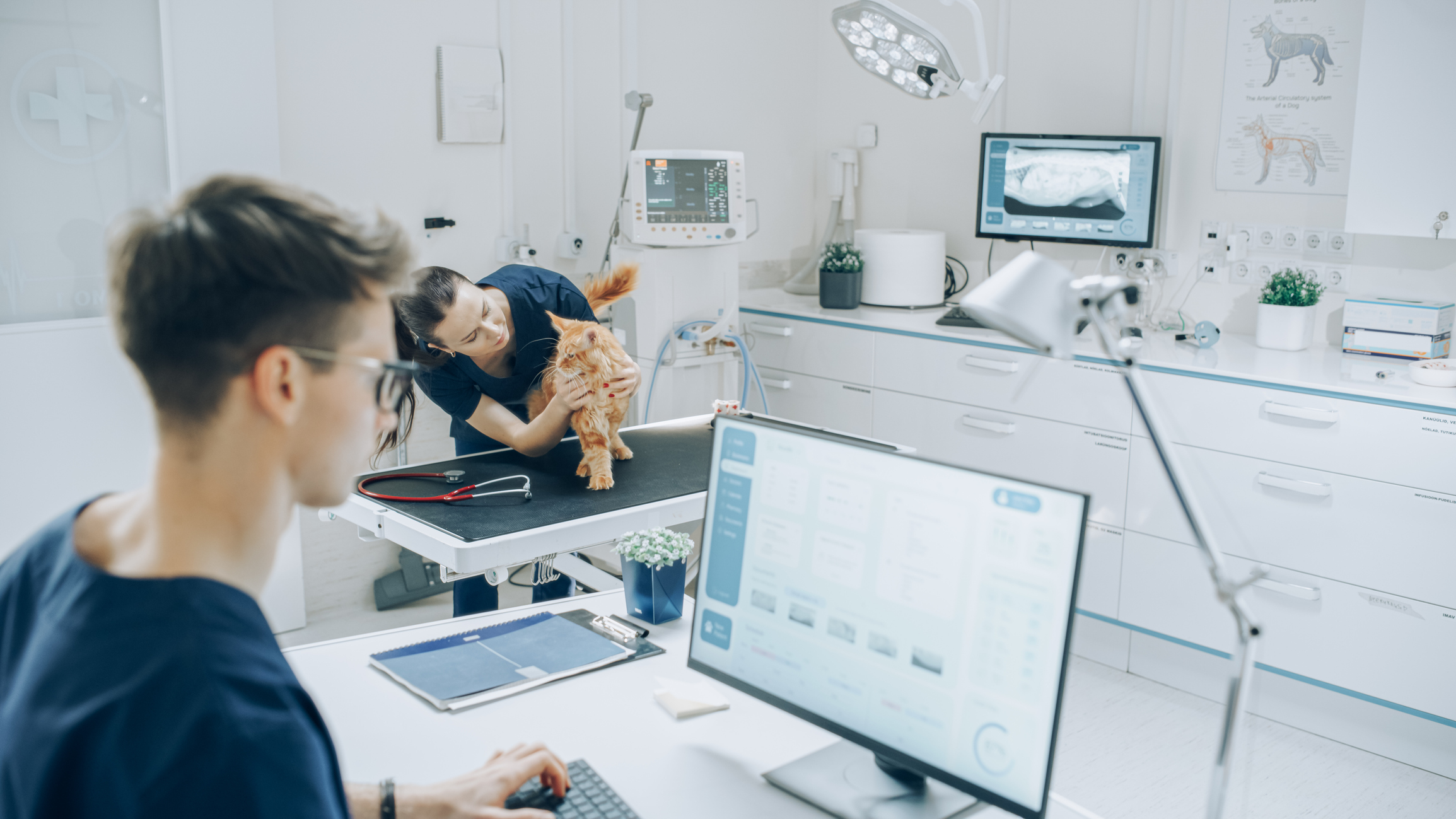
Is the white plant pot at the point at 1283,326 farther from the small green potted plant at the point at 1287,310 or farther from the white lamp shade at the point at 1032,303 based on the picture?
the white lamp shade at the point at 1032,303

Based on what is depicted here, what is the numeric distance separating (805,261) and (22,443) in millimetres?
2846

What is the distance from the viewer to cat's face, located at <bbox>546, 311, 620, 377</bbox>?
2.17 m

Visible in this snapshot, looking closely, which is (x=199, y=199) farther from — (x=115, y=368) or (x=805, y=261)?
(x=805, y=261)

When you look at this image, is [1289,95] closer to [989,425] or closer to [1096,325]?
[989,425]

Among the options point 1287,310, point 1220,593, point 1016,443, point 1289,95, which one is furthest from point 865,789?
point 1289,95

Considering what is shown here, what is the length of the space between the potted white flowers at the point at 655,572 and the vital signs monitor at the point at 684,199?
5.65ft

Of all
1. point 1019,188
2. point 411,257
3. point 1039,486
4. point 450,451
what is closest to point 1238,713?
point 1039,486

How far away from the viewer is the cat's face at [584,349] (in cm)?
217

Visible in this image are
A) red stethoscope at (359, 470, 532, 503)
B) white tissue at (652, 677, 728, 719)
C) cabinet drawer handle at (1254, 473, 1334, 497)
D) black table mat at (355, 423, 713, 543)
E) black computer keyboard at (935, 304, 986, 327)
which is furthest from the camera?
black computer keyboard at (935, 304, 986, 327)

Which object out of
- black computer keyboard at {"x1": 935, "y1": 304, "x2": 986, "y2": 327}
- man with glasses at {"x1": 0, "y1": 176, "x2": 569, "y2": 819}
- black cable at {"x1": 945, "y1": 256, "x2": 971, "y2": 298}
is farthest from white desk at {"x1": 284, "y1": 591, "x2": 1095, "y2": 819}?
black cable at {"x1": 945, "y1": 256, "x2": 971, "y2": 298}

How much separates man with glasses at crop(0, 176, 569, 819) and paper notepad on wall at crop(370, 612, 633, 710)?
0.59 m

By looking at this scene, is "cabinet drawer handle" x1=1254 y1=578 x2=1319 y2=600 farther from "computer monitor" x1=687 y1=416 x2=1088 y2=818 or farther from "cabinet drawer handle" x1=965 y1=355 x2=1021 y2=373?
"computer monitor" x1=687 y1=416 x2=1088 y2=818

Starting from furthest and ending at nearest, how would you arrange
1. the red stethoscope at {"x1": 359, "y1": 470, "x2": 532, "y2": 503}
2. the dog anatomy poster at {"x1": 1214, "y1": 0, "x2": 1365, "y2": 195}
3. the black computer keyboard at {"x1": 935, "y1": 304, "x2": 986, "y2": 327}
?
the black computer keyboard at {"x1": 935, "y1": 304, "x2": 986, "y2": 327}
the dog anatomy poster at {"x1": 1214, "y1": 0, "x2": 1365, "y2": 195}
the red stethoscope at {"x1": 359, "y1": 470, "x2": 532, "y2": 503}

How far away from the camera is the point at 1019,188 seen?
3.55 metres
